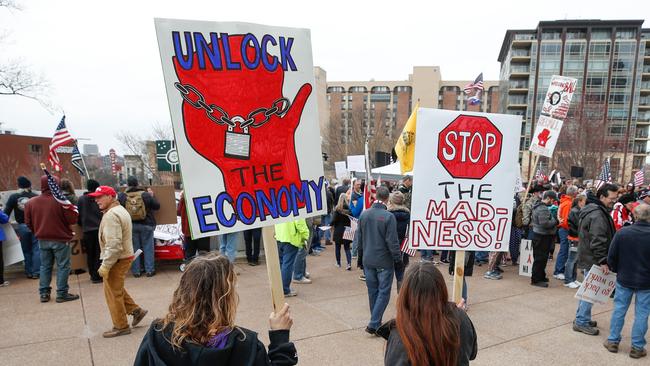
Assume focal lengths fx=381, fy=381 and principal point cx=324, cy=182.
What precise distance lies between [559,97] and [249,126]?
7668mm

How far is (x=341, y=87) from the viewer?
339ft

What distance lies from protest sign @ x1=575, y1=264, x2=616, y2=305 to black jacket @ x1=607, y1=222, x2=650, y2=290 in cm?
44

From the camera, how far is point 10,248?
6883 millimetres

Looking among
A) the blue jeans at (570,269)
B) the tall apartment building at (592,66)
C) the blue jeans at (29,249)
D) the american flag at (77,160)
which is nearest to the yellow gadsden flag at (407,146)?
the blue jeans at (570,269)

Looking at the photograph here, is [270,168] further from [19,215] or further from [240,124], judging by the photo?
[19,215]

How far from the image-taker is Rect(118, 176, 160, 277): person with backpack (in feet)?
23.3

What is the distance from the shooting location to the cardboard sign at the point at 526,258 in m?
7.51

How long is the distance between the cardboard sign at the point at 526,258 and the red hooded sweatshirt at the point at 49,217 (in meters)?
8.03

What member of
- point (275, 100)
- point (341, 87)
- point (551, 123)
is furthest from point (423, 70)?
point (275, 100)

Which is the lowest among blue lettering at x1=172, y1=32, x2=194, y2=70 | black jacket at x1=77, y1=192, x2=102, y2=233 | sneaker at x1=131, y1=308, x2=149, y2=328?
sneaker at x1=131, y1=308, x2=149, y2=328

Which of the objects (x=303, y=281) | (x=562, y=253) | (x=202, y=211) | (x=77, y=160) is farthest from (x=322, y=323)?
(x=77, y=160)

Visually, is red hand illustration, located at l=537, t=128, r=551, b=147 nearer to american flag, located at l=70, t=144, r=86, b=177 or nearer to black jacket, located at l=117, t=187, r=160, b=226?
black jacket, located at l=117, t=187, r=160, b=226

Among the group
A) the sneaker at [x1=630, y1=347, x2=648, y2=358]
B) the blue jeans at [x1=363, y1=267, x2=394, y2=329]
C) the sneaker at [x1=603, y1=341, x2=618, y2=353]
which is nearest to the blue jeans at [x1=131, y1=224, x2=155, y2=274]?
the blue jeans at [x1=363, y1=267, x2=394, y2=329]

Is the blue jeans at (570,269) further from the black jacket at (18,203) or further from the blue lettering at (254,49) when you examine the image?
the black jacket at (18,203)
